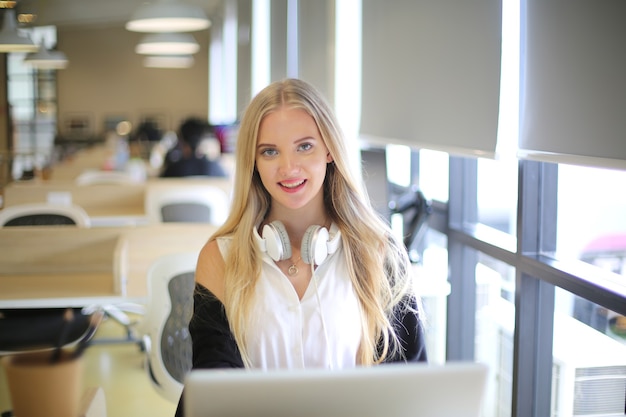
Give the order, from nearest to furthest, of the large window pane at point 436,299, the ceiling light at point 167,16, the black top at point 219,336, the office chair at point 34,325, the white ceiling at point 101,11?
the black top at point 219,336 → the office chair at point 34,325 → the large window pane at point 436,299 → the ceiling light at point 167,16 → the white ceiling at point 101,11

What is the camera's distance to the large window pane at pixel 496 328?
3207 mm

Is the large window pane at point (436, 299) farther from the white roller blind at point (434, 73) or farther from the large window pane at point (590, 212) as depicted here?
the large window pane at point (590, 212)

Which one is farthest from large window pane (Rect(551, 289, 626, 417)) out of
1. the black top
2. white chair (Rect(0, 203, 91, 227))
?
white chair (Rect(0, 203, 91, 227))

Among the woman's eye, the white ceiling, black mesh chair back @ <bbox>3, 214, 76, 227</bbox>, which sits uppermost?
the white ceiling

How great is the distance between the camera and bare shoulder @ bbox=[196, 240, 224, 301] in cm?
180

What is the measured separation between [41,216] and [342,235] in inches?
117

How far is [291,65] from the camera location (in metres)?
7.48

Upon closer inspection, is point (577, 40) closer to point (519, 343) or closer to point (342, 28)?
point (519, 343)

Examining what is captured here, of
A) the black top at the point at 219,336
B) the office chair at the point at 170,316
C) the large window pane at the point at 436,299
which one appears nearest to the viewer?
the black top at the point at 219,336

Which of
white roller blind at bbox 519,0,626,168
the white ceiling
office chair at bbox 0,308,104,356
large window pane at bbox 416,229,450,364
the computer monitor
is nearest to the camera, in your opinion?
white roller blind at bbox 519,0,626,168

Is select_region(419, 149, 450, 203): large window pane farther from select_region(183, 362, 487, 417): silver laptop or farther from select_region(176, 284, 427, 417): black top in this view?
select_region(183, 362, 487, 417): silver laptop

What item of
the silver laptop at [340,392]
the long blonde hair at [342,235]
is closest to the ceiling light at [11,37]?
the long blonde hair at [342,235]

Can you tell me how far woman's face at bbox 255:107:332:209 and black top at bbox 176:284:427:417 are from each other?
11.0 inches

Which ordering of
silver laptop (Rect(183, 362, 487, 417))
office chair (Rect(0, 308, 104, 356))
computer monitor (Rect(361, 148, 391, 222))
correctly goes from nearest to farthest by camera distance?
silver laptop (Rect(183, 362, 487, 417))
office chair (Rect(0, 308, 104, 356))
computer monitor (Rect(361, 148, 391, 222))
